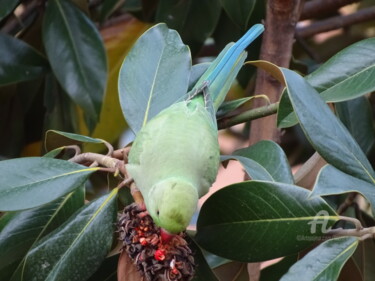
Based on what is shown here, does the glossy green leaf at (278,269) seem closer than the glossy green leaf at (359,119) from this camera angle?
Yes

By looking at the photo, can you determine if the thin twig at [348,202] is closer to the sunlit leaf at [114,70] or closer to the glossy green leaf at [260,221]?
the glossy green leaf at [260,221]

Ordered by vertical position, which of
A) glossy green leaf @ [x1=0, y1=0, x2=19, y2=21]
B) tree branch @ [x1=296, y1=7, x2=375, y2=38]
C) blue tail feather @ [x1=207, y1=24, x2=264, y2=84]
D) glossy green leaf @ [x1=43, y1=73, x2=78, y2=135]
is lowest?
glossy green leaf @ [x1=43, y1=73, x2=78, y2=135]

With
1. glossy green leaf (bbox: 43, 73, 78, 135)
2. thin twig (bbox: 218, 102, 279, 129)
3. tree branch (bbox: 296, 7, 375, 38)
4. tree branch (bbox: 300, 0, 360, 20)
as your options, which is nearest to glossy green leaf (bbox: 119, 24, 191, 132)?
thin twig (bbox: 218, 102, 279, 129)

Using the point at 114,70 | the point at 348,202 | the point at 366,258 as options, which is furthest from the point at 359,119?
the point at 114,70

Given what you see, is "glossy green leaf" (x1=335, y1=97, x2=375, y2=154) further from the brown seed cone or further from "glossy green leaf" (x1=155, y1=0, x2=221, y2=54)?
the brown seed cone

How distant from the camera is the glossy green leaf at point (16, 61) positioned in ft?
5.27

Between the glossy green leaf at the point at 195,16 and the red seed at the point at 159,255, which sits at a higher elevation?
the glossy green leaf at the point at 195,16

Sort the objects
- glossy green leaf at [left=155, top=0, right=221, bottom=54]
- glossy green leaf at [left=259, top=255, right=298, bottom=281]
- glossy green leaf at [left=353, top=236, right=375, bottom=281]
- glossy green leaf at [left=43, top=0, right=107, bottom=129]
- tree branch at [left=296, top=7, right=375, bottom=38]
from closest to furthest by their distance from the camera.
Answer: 1. glossy green leaf at [left=259, top=255, right=298, bottom=281]
2. glossy green leaf at [left=353, top=236, right=375, bottom=281]
3. glossy green leaf at [left=43, top=0, right=107, bottom=129]
4. glossy green leaf at [left=155, top=0, right=221, bottom=54]
5. tree branch at [left=296, top=7, right=375, bottom=38]

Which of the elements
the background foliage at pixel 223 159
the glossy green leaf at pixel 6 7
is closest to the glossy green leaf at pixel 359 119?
the background foliage at pixel 223 159

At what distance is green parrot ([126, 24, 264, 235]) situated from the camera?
39.1 inches

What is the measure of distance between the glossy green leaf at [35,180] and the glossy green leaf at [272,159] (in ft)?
0.81

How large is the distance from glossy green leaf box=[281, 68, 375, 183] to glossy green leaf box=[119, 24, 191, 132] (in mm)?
284

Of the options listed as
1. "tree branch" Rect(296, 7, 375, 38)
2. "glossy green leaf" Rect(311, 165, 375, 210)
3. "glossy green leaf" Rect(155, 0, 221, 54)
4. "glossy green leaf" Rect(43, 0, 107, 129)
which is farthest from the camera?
"tree branch" Rect(296, 7, 375, 38)

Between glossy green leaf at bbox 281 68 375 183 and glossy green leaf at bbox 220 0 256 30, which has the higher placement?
glossy green leaf at bbox 220 0 256 30
